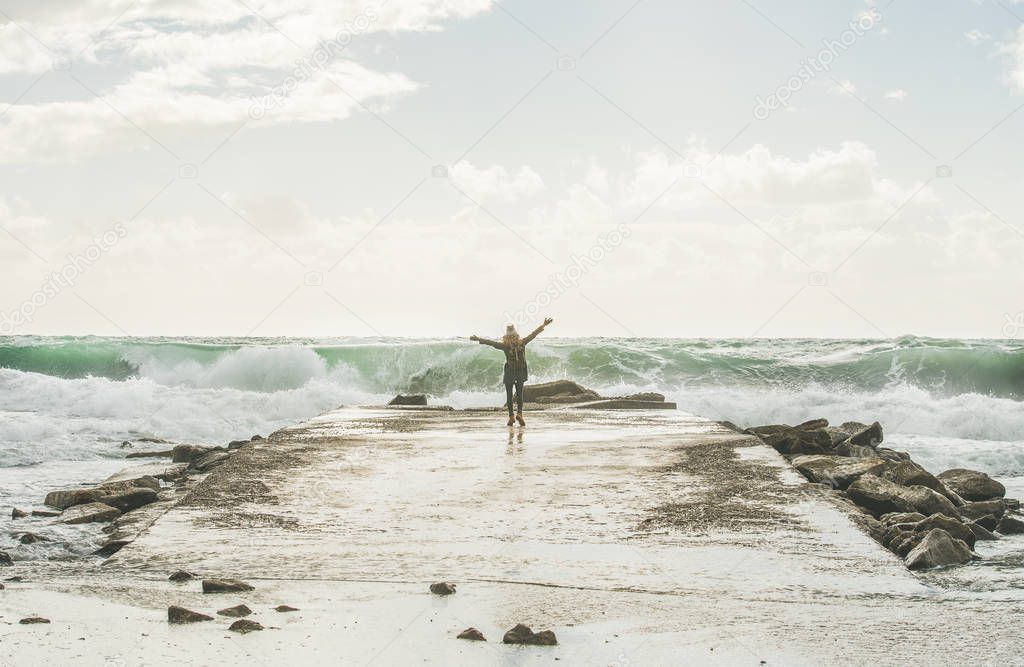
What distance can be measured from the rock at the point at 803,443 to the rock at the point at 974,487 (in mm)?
1482

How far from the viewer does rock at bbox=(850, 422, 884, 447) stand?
15205 millimetres

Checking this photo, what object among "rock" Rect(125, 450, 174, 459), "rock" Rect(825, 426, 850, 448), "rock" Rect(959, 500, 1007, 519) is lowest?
"rock" Rect(125, 450, 174, 459)

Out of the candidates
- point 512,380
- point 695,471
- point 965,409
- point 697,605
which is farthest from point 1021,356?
point 697,605

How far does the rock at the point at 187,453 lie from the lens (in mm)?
15078

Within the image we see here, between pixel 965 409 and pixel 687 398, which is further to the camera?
pixel 687 398

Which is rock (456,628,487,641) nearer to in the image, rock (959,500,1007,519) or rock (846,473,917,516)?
rock (846,473,917,516)

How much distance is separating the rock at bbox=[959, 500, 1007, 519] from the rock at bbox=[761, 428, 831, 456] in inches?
98.1

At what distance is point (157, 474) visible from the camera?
45.0 feet

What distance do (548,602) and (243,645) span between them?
1698 millimetres

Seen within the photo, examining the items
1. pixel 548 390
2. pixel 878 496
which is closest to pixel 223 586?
pixel 878 496

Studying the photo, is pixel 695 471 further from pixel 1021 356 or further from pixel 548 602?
A: pixel 1021 356

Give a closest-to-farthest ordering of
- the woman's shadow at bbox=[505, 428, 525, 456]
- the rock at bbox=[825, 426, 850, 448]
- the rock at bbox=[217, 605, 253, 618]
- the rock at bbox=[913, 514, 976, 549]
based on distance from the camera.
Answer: the rock at bbox=[217, 605, 253, 618] → the rock at bbox=[913, 514, 976, 549] → the woman's shadow at bbox=[505, 428, 525, 456] → the rock at bbox=[825, 426, 850, 448]

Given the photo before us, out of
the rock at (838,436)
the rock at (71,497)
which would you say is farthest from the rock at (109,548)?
the rock at (838,436)

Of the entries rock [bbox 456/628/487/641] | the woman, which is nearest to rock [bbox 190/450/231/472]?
the woman
